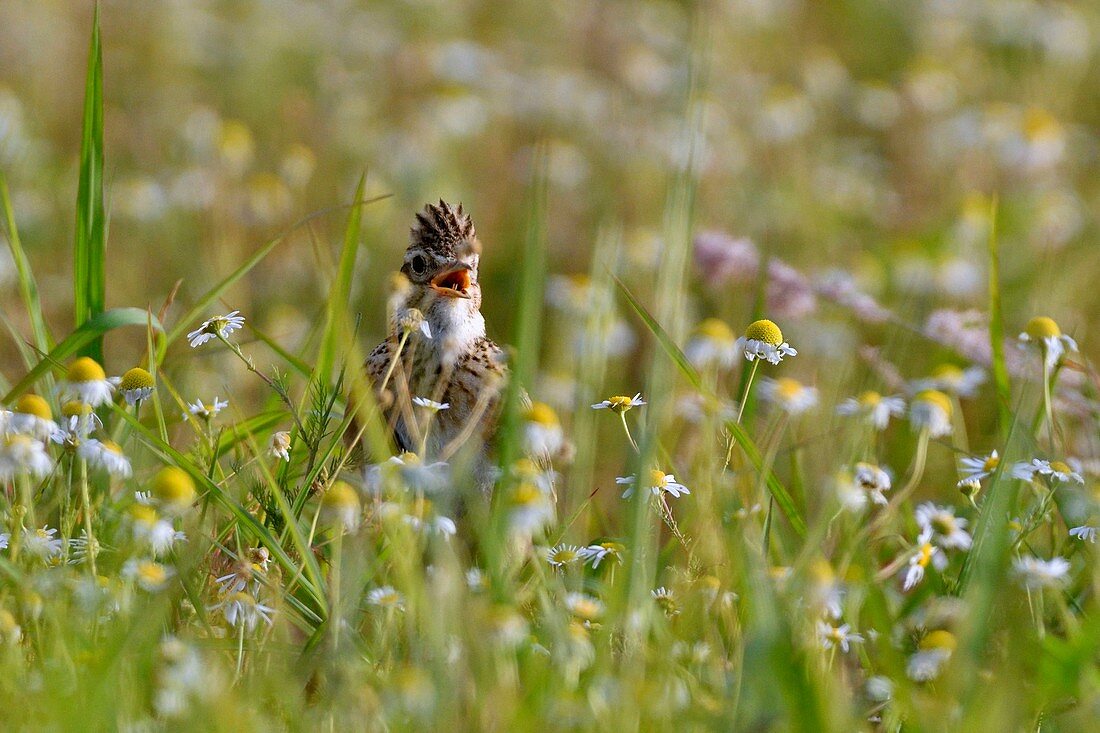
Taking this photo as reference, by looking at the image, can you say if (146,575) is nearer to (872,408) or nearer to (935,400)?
(872,408)

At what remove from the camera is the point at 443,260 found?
153 inches

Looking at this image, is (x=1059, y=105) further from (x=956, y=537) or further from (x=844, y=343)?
(x=956, y=537)

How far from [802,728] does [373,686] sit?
791 mm

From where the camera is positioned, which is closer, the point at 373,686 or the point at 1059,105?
the point at 373,686

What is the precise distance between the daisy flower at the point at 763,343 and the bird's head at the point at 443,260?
38.9 inches

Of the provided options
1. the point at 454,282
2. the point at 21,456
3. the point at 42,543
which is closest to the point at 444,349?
the point at 454,282

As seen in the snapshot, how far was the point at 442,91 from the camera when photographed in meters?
9.01

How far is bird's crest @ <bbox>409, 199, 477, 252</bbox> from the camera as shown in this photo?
12.7ft

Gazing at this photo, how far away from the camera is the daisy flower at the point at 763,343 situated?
3094 millimetres

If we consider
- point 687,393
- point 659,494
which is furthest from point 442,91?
point 659,494

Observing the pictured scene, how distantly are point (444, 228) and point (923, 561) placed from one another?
5.39 feet

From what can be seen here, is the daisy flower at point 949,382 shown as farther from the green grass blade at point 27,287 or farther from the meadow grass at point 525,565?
the green grass blade at point 27,287

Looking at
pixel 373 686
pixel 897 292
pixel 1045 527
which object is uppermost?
pixel 373 686

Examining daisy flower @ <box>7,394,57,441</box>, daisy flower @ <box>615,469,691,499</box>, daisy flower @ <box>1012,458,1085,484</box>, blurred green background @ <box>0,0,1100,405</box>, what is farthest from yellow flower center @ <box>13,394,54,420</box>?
blurred green background @ <box>0,0,1100,405</box>
